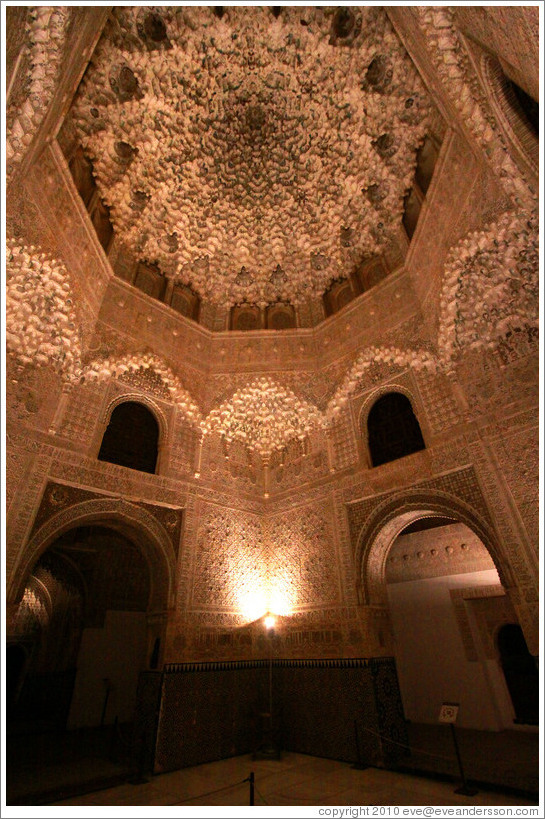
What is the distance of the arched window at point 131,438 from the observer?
544 cm

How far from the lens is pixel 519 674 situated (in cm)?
612

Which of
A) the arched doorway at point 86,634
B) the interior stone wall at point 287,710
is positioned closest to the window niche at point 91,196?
the arched doorway at point 86,634

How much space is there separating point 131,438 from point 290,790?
408 centimetres

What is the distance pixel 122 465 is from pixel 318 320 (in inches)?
164

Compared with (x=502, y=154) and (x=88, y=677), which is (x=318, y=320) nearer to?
(x=502, y=154)

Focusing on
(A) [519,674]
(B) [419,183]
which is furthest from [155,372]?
(A) [519,674]

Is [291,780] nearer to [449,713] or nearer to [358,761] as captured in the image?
[358,761]

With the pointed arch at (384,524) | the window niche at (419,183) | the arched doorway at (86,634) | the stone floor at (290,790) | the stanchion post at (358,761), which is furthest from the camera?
the window niche at (419,183)

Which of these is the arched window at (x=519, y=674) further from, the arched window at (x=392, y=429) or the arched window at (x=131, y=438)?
the arched window at (x=131, y=438)

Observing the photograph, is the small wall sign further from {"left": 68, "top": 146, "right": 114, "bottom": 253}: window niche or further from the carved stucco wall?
{"left": 68, "top": 146, "right": 114, "bottom": 253}: window niche

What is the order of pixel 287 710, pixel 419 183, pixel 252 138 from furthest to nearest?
pixel 252 138 < pixel 419 183 < pixel 287 710

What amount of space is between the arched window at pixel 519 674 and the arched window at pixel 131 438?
5.78 meters

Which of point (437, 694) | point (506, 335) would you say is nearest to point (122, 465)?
point (506, 335)

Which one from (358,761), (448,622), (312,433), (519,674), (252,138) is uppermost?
(252,138)
